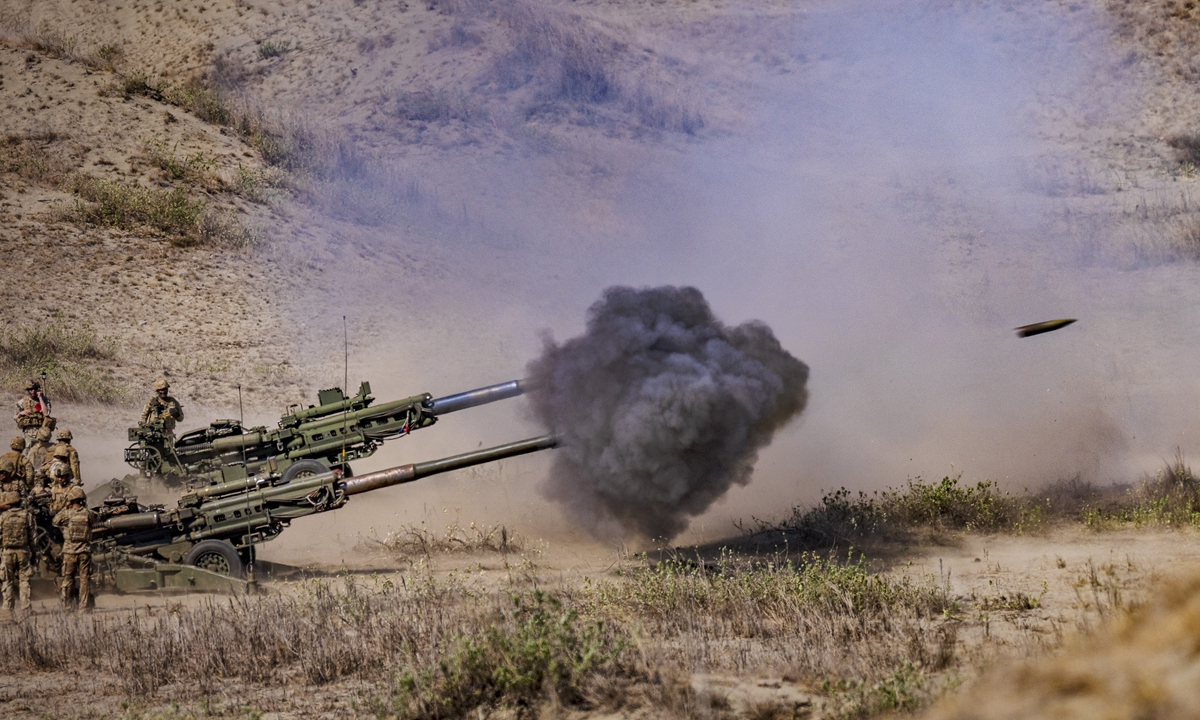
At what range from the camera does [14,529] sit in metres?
11.2

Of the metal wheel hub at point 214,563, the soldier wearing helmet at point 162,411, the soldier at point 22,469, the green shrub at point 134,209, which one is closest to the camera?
the soldier at point 22,469

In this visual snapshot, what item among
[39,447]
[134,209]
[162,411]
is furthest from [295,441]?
[134,209]

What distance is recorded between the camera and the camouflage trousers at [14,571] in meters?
11.2

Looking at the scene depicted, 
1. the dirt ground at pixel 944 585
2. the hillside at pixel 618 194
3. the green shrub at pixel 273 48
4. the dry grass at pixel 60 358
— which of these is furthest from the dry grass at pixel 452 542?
the green shrub at pixel 273 48

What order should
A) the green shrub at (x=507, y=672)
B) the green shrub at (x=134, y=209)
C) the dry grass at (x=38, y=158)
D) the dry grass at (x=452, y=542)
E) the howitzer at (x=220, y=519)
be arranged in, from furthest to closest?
the dry grass at (x=38, y=158) → the green shrub at (x=134, y=209) → the dry grass at (x=452, y=542) → the howitzer at (x=220, y=519) → the green shrub at (x=507, y=672)

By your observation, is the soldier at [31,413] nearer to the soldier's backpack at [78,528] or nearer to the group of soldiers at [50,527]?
the group of soldiers at [50,527]

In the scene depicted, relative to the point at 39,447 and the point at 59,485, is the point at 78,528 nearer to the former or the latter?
the point at 59,485

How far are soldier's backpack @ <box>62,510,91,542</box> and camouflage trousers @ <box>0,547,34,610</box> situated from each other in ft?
1.63

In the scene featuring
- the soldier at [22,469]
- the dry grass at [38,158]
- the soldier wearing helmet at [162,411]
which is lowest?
the soldier at [22,469]

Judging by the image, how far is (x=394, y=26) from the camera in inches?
1239

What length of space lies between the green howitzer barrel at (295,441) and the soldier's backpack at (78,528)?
3.01 metres

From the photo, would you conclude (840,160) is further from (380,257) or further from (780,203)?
(380,257)

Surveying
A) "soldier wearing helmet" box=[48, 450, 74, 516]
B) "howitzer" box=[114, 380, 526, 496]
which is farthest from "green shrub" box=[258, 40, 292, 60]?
"soldier wearing helmet" box=[48, 450, 74, 516]

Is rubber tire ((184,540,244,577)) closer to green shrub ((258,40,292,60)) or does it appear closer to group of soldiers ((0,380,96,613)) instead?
group of soldiers ((0,380,96,613))
